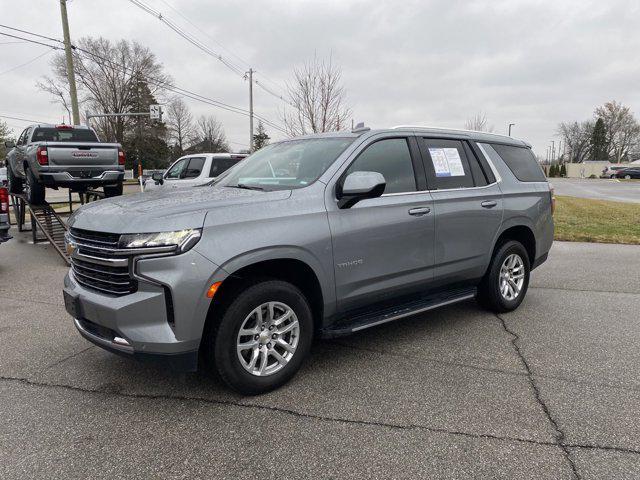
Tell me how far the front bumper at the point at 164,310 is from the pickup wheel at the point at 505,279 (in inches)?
124

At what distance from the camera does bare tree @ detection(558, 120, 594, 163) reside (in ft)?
319

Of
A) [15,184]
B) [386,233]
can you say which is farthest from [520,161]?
[15,184]

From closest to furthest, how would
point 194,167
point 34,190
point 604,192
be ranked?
1. point 34,190
2. point 194,167
3. point 604,192

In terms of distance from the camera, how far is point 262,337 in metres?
3.21

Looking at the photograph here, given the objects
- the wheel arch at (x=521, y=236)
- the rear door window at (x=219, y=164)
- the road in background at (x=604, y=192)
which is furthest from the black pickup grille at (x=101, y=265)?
the road in background at (x=604, y=192)

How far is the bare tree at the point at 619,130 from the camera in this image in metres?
88.3

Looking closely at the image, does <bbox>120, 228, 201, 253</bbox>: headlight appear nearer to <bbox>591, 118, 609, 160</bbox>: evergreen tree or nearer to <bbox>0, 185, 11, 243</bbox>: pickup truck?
<bbox>0, 185, 11, 243</bbox>: pickup truck

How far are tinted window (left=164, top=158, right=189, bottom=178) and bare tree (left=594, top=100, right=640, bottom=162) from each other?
9836 centimetres

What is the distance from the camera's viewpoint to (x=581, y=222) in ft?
44.2

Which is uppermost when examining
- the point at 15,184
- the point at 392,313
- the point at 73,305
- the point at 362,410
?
the point at 15,184

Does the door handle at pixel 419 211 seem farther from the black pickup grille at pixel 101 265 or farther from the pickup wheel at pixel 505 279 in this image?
the black pickup grille at pixel 101 265

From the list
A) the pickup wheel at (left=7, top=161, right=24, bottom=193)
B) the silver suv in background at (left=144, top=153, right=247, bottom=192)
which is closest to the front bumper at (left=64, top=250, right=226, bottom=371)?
the silver suv in background at (left=144, top=153, right=247, bottom=192)

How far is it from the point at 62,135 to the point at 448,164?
974 centimetres

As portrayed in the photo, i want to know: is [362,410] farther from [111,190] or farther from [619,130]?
[619,130]
